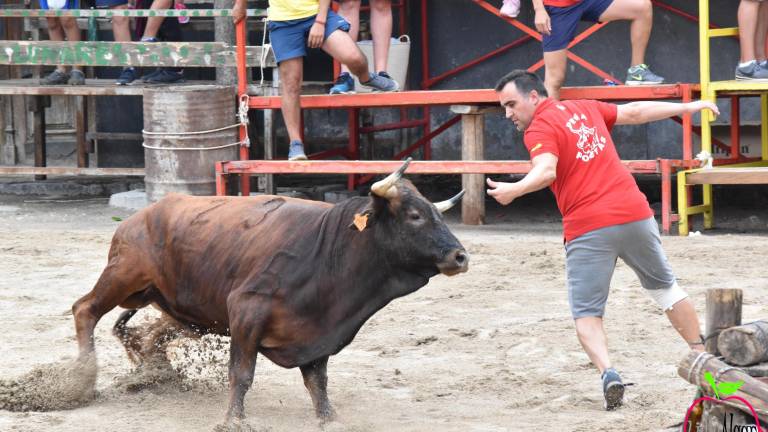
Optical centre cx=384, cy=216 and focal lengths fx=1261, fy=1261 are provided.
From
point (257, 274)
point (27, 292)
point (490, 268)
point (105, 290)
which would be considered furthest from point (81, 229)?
point (257, 274)

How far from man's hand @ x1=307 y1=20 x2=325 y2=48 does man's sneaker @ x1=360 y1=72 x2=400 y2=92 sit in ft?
2.69

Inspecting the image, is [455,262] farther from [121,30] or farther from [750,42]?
[121,30]

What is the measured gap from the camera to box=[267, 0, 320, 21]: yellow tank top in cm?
1068

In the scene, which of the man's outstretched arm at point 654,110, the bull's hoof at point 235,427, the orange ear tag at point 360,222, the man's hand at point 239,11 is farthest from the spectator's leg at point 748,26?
the bull's hoof at point 235,427

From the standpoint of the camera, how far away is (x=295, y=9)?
1070cm

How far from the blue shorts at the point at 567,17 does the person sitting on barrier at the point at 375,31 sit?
64.7 inches

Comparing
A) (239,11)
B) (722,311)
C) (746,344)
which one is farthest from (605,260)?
(239,11)

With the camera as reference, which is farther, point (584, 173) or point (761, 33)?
point (761, 33)

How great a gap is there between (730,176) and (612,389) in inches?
186

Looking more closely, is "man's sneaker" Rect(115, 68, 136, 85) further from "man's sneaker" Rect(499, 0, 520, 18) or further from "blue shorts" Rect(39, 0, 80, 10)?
"man's sneaker" Rect(499, 0, 520, 18)

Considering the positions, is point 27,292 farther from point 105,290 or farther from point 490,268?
point 490,268

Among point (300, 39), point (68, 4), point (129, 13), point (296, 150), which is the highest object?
point (68, 4)

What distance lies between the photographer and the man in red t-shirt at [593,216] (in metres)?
6.25

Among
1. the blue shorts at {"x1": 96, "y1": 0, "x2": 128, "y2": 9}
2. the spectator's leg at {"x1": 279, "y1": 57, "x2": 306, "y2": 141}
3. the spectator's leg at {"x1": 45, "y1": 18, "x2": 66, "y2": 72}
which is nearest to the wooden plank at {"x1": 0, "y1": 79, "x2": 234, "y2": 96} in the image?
the spectator's leg at {"x1": 45, "y1": 18, "x2": 66, "y2": 72}
